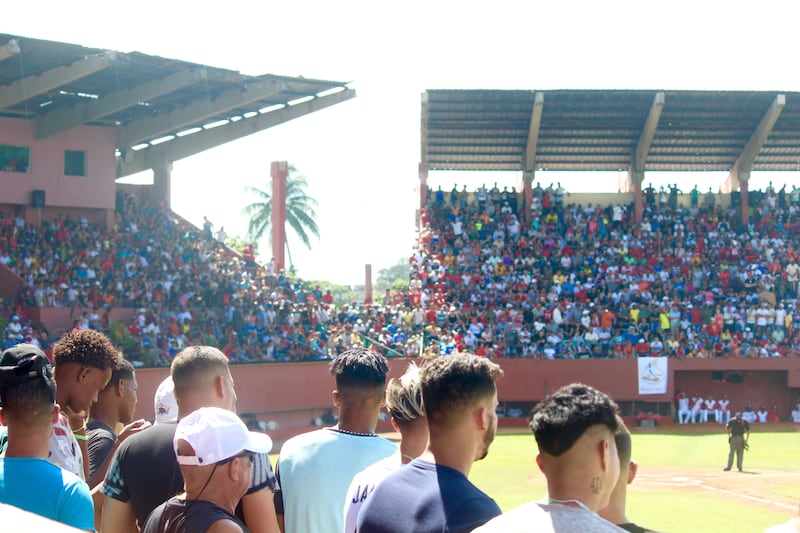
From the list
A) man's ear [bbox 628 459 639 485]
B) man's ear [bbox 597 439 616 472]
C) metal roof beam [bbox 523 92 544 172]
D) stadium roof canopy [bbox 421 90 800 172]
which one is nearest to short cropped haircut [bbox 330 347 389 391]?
man's ear [bbox 628 459 639 485]

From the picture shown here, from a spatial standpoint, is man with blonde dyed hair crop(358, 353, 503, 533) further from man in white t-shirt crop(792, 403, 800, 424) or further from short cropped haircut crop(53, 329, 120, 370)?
man in white t-shirt crop(792, 403, 800, 424)

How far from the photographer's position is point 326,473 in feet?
16.4

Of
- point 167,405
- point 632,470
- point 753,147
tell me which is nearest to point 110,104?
point 753,147

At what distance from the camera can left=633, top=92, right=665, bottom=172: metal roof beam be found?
39469mm

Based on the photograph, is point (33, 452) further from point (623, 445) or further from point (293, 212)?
point (293, 212)

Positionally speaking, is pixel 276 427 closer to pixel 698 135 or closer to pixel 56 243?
pixel 56 243

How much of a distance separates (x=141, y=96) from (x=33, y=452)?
28.7 metres

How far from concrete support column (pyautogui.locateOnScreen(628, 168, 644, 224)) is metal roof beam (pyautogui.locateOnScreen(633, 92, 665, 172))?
0.87 feet

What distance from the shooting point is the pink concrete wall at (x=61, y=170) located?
32.7 metres

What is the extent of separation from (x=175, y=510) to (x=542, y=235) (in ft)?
122

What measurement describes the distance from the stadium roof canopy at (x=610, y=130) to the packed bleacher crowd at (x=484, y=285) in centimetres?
186

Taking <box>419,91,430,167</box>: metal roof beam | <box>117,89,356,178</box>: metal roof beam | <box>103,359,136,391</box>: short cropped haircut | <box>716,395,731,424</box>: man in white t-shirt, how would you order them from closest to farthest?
<box>103,359,136,391</box>: short cropped haircut < <box>117,89,356,178</box>: metal roof beam < <box>716,395,731,424</box>: man in white t-shirt < <box>419,91,430,167</box>: metal roof beam

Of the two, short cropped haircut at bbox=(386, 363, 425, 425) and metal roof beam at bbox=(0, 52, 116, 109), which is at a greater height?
metal roof beam at bbox=(0, 52, 116, 109)

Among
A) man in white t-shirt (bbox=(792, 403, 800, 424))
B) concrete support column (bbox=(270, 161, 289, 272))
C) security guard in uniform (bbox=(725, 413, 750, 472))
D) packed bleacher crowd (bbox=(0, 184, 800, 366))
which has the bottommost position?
man in white t-shirt (bbox=(792, 403, 800, 424))
